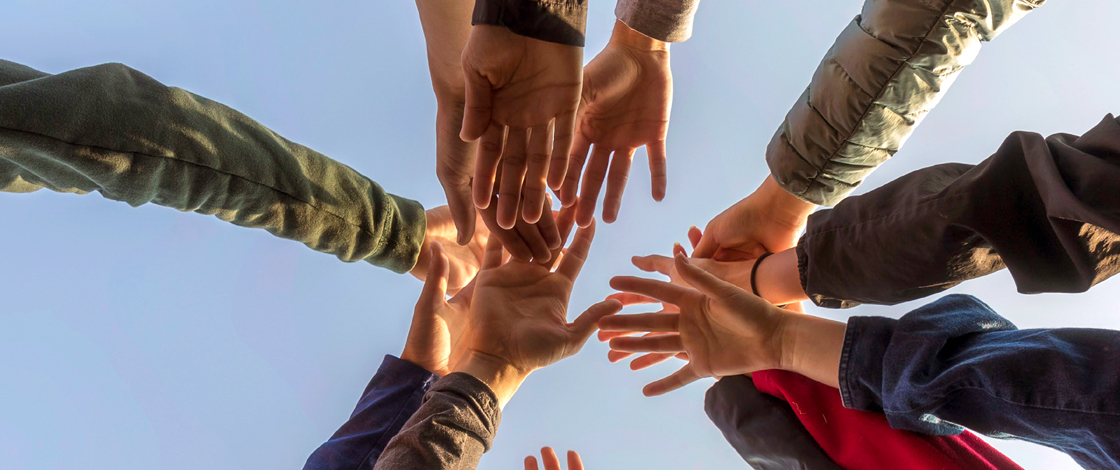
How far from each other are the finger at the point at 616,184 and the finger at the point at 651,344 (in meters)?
0.25

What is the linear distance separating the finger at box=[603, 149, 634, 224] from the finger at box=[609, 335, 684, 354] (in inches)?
9.9

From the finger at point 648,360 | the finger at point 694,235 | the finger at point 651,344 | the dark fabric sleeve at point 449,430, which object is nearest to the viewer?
the dark fabric sleeve at point 449,430

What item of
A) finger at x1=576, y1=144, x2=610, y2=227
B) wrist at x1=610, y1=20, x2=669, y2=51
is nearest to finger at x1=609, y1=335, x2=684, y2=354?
finger at x1=576, y1=144, x2=610, y2=227

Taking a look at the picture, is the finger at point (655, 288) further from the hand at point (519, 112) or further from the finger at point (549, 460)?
the finger at point (549, 460)

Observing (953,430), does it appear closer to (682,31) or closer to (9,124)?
(682,31)

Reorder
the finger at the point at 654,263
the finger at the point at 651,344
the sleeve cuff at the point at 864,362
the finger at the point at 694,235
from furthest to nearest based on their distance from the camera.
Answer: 1. the finger at the point at 694,235
2. the finger at the point at 654,263
3. the finger at the point at 651,344
4. the sleeve cuff at the point at 864,362

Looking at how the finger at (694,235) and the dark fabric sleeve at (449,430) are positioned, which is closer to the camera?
the dark fabric sleeve at (449,430)

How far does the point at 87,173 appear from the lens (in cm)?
65

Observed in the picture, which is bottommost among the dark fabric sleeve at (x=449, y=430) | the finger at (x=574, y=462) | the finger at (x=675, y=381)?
the finger at (x=574, y=462)

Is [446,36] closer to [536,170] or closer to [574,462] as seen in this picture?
[536,170]

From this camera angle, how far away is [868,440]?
0.54 meters

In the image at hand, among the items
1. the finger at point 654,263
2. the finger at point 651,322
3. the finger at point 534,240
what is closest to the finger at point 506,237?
the finger at point 534,240

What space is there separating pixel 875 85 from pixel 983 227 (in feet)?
0.95

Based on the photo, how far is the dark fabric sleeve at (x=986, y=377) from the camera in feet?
1.36
